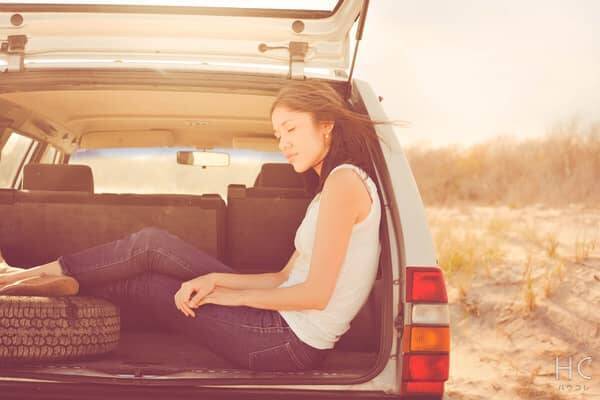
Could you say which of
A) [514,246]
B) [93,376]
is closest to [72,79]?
[93,376]

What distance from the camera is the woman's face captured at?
10.0ft

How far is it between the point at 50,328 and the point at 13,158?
2.60 m

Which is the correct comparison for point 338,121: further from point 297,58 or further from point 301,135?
point 297,58

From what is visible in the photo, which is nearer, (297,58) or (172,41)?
(297,58)

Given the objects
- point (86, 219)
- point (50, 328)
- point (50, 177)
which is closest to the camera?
point (50, 328)

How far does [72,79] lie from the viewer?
3.37 m

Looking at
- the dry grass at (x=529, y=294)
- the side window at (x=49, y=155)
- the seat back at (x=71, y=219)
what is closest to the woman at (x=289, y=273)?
the seat back at (x=71, y=219)

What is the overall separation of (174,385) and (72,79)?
1330 mm

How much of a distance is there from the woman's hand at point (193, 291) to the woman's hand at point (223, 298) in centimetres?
1

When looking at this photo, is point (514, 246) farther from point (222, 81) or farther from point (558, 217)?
point (222, 81)

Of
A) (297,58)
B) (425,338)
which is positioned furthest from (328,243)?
(297,58)

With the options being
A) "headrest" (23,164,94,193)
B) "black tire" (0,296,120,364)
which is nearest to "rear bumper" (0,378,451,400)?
"black tire" (0,296,120,364)

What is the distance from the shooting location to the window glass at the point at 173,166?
5254 millimetres

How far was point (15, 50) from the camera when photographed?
3.32 metres
